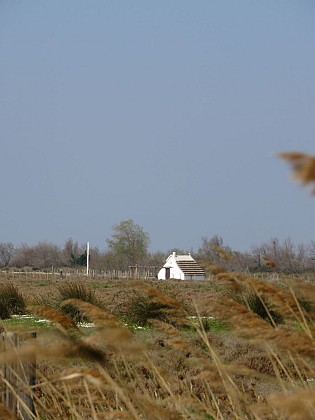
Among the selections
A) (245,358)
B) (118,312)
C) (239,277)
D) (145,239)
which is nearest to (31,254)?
(145,239)

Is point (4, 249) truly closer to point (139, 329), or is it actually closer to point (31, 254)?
point (31, 254)

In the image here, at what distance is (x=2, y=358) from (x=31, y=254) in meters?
103

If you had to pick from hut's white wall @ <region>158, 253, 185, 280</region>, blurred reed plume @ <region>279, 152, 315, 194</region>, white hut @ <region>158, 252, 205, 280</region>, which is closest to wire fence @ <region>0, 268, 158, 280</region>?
hut's white wall @ <region>158, 253, 185, 280</region>

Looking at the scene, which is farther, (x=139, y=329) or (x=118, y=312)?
(x=118, y=312)

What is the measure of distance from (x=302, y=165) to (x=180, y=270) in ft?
219

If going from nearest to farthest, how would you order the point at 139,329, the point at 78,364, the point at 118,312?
the point at 78,364, the point at 139,329, the point at 118,312

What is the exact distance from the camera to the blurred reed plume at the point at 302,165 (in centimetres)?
96

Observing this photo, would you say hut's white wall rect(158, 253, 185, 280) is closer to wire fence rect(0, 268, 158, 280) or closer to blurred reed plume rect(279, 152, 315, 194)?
wire fence rect(0, 268, 158, 280)

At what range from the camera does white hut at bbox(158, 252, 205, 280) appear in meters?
66.8

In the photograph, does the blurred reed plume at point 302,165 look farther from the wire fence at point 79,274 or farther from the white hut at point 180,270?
the white hut at point 180,270

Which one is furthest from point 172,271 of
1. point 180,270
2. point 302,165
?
point 302,165

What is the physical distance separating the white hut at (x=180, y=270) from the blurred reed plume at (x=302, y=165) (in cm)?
6516

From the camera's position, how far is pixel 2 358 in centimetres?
176

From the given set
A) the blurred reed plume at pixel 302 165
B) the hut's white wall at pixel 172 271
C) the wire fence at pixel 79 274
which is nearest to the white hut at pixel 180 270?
the hut's white wall at pixel 172 271
